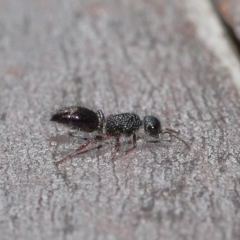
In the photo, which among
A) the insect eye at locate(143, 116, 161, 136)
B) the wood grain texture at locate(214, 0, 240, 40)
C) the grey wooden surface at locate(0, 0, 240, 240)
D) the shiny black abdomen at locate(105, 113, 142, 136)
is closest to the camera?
the grey wooden surface at locate(0, 0, 240, 240)

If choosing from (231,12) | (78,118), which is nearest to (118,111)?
(78,118)

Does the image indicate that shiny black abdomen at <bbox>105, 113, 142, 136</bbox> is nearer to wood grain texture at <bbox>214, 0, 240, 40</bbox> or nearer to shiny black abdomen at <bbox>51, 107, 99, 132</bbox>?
shiny black abdomen at <bbox>51, 107, 99, 132</bbox>

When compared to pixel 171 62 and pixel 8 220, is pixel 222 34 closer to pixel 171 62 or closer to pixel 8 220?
pixel 171 62

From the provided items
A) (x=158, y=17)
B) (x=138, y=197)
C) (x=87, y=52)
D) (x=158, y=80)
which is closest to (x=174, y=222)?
(x=138, y=197)

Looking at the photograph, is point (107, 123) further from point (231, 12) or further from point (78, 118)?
point (231, 12)

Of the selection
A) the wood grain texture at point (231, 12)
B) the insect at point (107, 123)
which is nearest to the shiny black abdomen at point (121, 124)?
the insect at point (107, 123)

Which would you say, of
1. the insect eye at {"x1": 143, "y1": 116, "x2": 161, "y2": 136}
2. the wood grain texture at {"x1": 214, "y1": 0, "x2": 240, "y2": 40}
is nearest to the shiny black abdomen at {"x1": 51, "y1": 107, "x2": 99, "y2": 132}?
the insect eye at {"x1": 143, "y1": 116, "x2": 161, "y2": 136}
